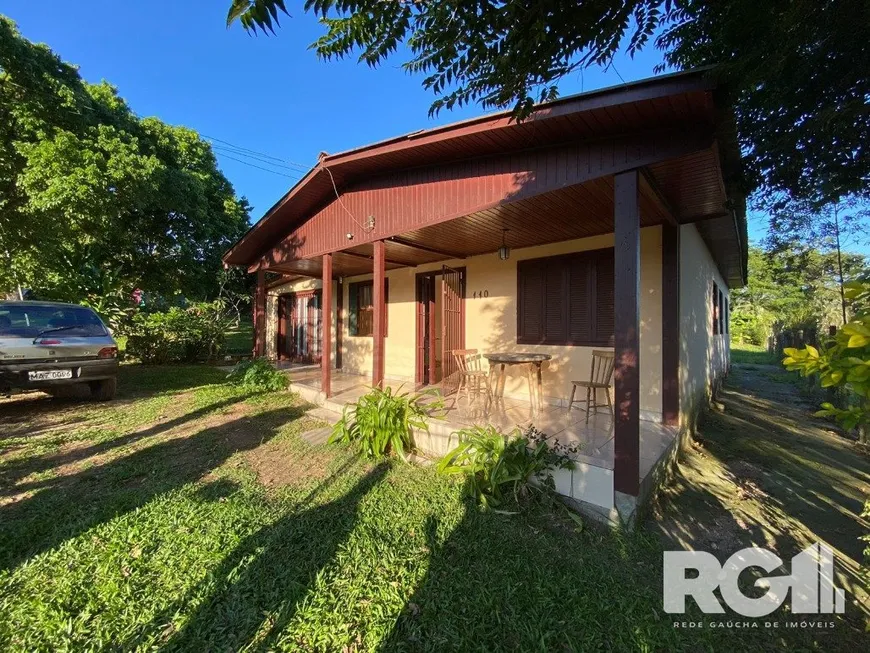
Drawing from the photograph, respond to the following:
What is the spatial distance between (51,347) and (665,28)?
8471 millimetres

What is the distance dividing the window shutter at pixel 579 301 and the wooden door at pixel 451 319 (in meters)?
2.01

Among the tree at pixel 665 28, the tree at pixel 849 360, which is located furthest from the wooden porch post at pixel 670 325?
the tree at pixel 849 360

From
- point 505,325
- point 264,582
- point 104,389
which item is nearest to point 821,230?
point 505,325

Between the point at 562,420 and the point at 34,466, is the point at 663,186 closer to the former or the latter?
the point at 562,420

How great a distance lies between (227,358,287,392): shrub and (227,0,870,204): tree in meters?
6.14

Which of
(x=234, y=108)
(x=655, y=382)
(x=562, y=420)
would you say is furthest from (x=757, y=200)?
(x=234, y=108)

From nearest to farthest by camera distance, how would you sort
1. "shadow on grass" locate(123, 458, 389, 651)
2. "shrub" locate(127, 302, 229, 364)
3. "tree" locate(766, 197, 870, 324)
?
"shadow on grass" locate(123, 458, 389, 651)
"tree" locate(766, 197, 870, 324)
"shrub" locate(127, 302, 229, 364)

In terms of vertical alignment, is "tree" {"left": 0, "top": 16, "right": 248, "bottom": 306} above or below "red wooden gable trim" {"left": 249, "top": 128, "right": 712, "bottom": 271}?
above

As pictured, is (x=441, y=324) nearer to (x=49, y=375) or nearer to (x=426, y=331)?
(x=426, y=331)

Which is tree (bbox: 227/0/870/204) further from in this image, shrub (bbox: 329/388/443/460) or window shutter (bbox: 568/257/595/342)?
shrub (bbox: 329/388/443/460)

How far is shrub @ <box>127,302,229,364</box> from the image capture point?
36.1 ft

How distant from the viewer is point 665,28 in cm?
378

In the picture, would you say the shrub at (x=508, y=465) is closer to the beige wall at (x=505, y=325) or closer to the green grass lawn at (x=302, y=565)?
the green grass lawn at (x=302, y=565)

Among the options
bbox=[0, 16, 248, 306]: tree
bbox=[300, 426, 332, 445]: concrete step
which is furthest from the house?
bbox=[0, 16, 248, 306]: tree
